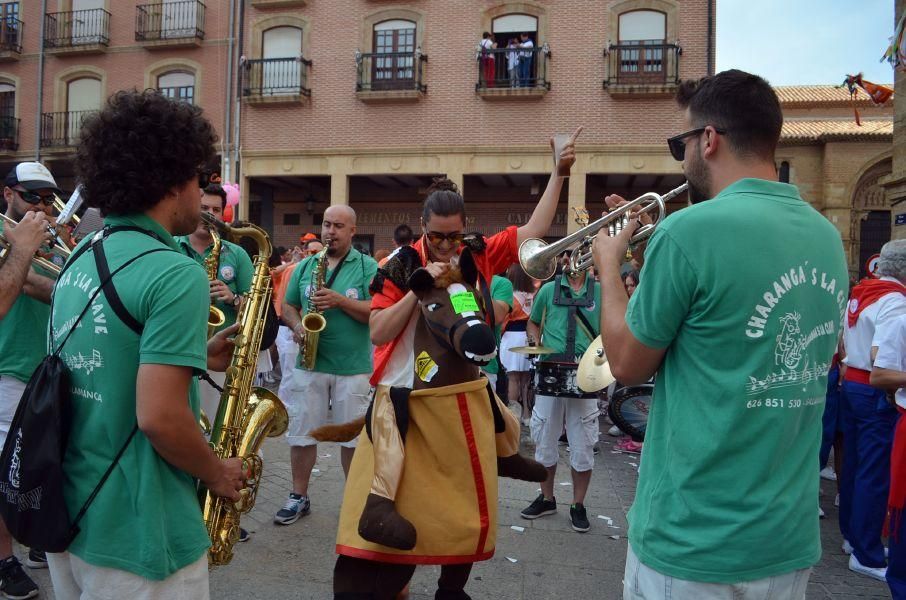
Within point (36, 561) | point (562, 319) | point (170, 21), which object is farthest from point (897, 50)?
point (170, 21)

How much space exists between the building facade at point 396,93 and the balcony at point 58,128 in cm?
5

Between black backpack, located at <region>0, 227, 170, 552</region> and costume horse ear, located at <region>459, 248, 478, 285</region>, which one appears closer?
black backpack, located at <region>0, 227, 170, 552</region>

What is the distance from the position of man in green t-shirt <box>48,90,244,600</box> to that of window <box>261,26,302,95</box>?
55.9 ft

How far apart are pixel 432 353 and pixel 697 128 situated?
1444mm

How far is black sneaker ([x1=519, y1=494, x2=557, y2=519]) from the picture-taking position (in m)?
5.05

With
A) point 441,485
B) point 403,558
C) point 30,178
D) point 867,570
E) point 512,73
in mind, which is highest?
point 512,73

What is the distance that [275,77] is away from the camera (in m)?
18.2

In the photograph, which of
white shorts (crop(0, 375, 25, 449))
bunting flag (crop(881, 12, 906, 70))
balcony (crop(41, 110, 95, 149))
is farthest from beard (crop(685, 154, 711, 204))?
balcony (crop(41, 110, 95, 149))

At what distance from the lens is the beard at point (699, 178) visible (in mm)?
2045

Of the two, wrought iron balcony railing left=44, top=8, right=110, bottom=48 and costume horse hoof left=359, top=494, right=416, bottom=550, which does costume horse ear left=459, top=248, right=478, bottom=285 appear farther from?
wrought iron balcony railing left=44, top=8, right=110, bottom=48

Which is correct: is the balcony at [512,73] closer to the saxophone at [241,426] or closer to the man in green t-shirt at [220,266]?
the man in green t-shirt at [220,266]

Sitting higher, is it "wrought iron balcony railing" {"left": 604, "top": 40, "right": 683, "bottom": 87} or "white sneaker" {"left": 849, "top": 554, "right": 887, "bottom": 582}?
"wrought iron balcony railing" {"left": 604, "top": 40, "right": 683, "bottom": 87}

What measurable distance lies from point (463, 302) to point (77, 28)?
73.8 feet

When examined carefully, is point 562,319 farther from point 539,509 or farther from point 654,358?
point 654,358
